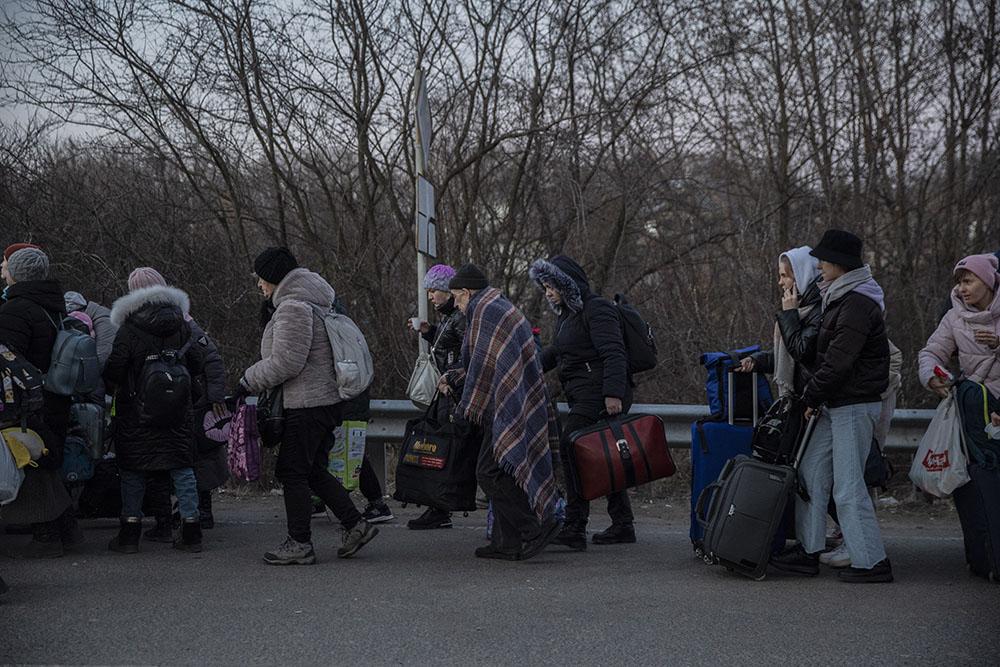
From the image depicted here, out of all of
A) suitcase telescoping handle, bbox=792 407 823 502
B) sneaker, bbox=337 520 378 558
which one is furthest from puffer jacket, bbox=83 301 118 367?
suitcase telescoping handle, bbox=792 407 823 502

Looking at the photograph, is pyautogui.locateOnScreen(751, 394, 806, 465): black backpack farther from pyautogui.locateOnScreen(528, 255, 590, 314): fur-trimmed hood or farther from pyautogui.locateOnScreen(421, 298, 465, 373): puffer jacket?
pyautogui.locateOnScreen(421, 298, 465, 373): puffer jacket

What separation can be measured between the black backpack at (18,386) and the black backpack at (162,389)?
0.61m

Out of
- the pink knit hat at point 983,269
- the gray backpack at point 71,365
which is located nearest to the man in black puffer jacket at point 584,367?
the pink knit hat at point 983,269

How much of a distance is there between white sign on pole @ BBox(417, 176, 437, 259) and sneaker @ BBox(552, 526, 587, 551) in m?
3.30

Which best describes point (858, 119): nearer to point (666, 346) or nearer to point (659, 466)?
point (666, 346)

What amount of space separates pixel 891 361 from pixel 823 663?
277 cm

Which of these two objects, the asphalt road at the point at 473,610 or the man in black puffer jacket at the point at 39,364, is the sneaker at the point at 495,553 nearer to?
the asphalt road at the point at 473,610

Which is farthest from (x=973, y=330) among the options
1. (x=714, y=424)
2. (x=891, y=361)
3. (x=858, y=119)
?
(x=858, y=119)

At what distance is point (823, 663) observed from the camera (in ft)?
15.4

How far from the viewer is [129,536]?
7.06m

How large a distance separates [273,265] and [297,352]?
0.57m

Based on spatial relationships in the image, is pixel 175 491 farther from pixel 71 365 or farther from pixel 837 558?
pixel 837 558

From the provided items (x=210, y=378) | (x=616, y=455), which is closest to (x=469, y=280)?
(x=616, y=455)

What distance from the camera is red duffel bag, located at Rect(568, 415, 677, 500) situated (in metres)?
7.02
